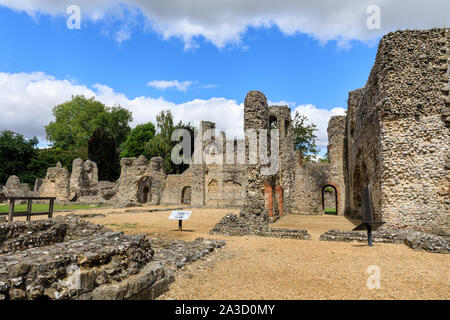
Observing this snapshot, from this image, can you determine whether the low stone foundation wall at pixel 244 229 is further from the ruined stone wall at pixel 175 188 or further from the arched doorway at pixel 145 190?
the arched doorway at pixel 145 190

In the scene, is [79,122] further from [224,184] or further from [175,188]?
[224,184]

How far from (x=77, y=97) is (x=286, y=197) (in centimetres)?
4518

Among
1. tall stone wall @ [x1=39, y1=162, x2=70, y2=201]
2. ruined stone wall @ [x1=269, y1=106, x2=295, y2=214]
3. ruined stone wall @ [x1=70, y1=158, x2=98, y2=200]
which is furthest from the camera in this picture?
ruined stone wall @ [x1=70, y1=158, x2=98, y2=200]

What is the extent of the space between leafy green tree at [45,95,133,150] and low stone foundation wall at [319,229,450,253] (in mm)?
44527

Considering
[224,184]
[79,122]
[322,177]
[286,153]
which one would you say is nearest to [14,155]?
[79,122]

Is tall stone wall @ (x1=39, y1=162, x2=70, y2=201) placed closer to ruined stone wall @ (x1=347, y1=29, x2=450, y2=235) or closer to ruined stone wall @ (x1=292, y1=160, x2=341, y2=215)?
ruined stone wall @ (x1=292, y1=160, x2=341, y2=215)

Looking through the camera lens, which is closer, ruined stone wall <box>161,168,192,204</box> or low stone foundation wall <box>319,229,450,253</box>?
low stone foundation wall <box>319,229,450,253</box>

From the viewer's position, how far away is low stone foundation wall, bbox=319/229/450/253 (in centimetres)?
645

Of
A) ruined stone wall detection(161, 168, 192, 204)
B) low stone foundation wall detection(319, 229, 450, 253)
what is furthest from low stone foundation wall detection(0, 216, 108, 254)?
ruined stone wall detection(161, 168, 192, 204)

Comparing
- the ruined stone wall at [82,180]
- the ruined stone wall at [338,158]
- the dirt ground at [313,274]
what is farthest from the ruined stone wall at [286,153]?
the ruined stone wall at [82,180]

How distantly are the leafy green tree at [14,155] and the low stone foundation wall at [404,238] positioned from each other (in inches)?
1677

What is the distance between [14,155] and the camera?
3869cm

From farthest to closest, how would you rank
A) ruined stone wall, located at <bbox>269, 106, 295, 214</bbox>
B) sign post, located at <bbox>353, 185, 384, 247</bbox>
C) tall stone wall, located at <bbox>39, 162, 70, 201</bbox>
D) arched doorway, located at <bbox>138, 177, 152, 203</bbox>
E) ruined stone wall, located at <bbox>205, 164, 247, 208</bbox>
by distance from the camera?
1. arched doorway, located at <bbox>138, 177, 152, 203</bbox>
2. tall stone wall, located at <bbox>39, 162, 70, 201</bbox>
3. ruined stone wall, located at <bbox>205, 164, 247, 208</bbox>
4. ruined stone wall, located at <bbox>269, 106, 295, 214</bbox>
5. sign post, located at <bbox>353, 185, 384, 247</bbox>

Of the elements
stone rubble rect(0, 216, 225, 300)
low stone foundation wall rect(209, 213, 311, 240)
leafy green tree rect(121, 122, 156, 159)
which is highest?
leafy green tree rect(121, 122, 156, 159)
